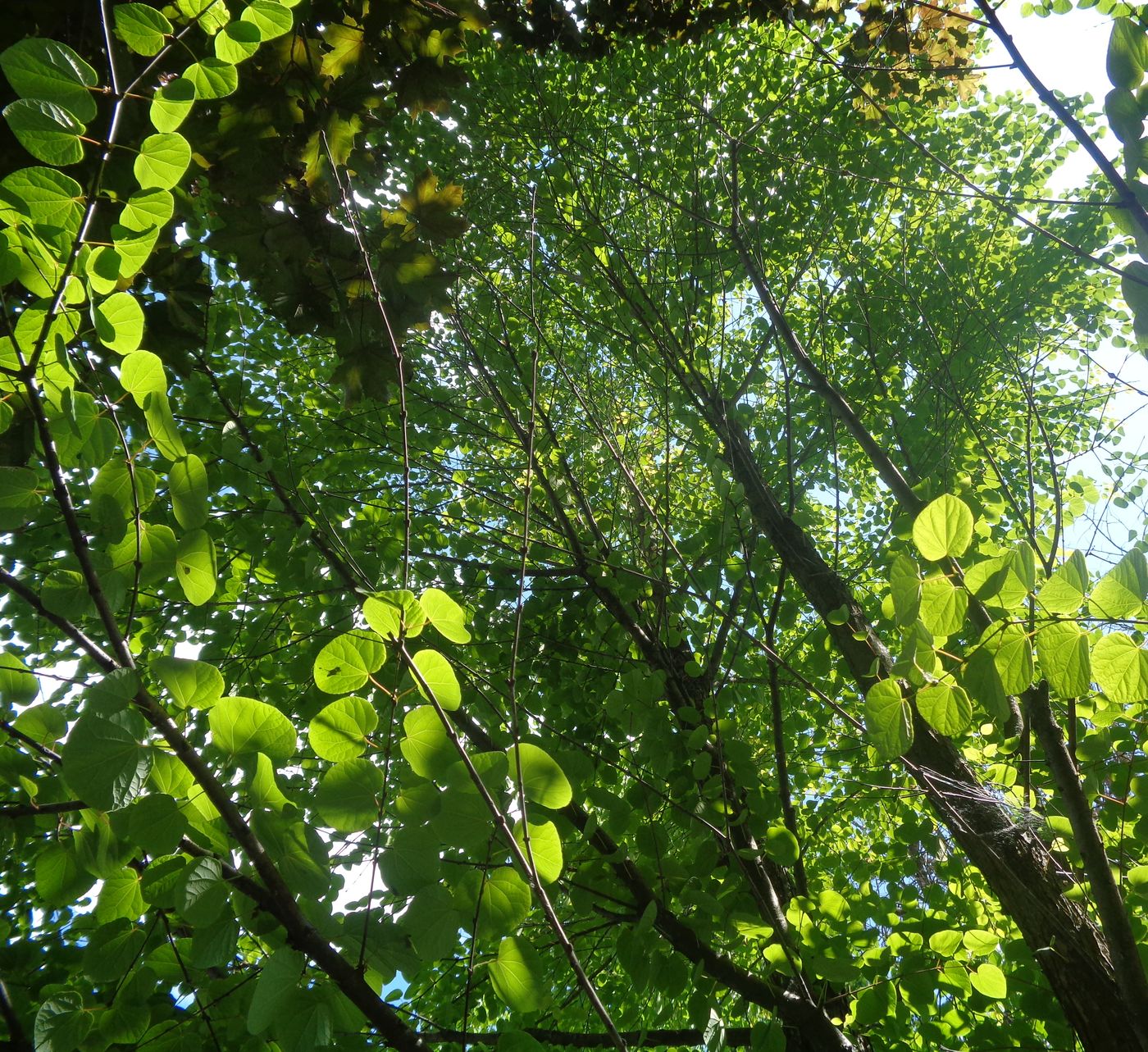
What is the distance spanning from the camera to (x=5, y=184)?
74cm

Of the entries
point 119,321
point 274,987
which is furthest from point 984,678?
point 119,321

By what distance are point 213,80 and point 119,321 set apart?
310 millimetres

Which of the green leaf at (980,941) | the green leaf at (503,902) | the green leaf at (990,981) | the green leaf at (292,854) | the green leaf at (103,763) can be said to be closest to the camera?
the green leaf at (103,763)

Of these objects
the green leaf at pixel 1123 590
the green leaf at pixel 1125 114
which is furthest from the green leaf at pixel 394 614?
the green leaf at pixel 1125 114

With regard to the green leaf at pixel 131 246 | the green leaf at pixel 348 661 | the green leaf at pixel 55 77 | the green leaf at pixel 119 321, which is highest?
the green leaf at pixel 55 77

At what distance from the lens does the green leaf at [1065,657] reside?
0.87 meters

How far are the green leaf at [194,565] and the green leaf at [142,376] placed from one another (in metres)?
0.18

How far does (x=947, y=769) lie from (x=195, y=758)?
2446mm

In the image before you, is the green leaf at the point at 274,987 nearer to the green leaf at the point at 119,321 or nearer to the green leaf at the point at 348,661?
the green leaf at the point at 348,661

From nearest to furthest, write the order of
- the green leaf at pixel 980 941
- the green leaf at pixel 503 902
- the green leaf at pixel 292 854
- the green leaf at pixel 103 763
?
the green leaf at pixel 103 763
the green leaf at pixel 292 854
the green leaf at pixel 503 902
the green leaf at pixel 980 941

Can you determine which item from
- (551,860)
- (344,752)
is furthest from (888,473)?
(344,752)

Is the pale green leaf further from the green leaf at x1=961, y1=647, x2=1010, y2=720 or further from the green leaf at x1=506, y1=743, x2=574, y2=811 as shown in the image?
the green leaf at x1=961, y1=647, x2=1010, y2=720

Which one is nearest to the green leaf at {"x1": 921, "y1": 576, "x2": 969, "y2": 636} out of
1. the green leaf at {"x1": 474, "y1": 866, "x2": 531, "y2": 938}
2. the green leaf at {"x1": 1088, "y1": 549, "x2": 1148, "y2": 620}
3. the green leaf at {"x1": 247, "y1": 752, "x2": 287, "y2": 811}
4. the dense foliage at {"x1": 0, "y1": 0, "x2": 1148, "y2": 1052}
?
the dense foliage at {"x1": 0, "y1": 0, "x2": 1148, "y2": 1052}

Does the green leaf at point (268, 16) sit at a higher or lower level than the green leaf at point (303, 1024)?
higher
